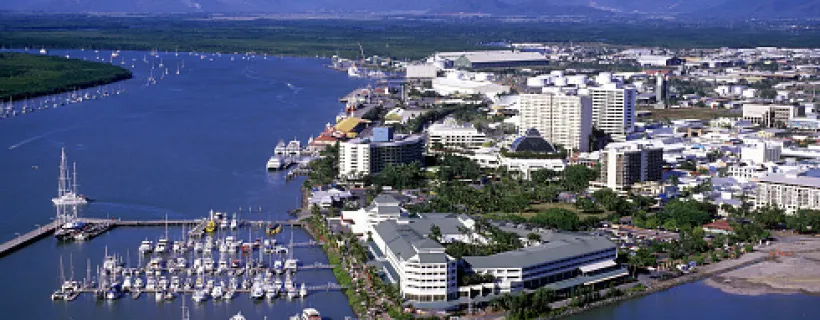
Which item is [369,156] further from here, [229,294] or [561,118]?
[229,294]

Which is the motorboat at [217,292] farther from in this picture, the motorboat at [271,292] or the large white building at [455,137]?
the large white building at [455,137]

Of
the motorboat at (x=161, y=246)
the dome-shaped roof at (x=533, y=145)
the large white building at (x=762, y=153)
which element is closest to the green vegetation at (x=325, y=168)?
the dome-shaped roof at (x=533, y=145)

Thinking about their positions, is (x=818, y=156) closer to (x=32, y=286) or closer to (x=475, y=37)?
(x=32, y=286)

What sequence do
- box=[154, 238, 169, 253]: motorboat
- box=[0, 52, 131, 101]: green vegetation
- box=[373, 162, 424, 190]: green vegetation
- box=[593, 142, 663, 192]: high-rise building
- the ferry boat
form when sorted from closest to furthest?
box=[154, 238, 169, 253]: motorboat < box=[593, 142, 663, 192]: high-rise building < box=[373, 162, 424, 190]: green vegetation < the ferry boat < box=[0, 52, 131, 101]: green vegetation

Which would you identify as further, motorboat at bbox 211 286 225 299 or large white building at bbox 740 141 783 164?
large white building at bbox 740 141 783 164

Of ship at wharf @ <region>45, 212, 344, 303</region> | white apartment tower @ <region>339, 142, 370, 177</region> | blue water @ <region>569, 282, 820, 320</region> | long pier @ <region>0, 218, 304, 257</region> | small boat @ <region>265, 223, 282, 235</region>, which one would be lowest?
blue water @ <region>569, 282, 820, 320</region>

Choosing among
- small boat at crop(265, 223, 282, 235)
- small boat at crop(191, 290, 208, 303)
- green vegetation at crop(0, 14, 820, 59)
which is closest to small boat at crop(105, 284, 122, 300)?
small boat at crop(191, 290, 208, 303)

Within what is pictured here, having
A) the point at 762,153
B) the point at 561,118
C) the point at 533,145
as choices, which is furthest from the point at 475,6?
the point at 762,153

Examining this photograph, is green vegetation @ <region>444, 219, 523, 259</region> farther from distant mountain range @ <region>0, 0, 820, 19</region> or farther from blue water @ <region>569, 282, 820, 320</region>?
distant mountain range @ <region>0, 0, 820, 19</region>
